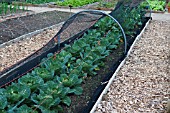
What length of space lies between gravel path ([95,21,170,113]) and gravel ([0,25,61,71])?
6.20 ft

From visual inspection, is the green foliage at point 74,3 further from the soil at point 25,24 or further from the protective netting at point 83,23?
the protective netting at point 83,23

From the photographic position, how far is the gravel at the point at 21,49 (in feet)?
15.7

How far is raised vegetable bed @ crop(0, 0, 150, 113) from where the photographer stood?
9.37ft

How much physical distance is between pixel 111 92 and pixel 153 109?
64 centimetres

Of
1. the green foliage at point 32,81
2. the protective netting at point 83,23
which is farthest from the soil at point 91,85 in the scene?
the protective netting at point 83,23

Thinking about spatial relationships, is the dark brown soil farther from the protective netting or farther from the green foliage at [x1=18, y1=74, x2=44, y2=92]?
the protective netting

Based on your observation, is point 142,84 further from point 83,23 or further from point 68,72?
point 83,23

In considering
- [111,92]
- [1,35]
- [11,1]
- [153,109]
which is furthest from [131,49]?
[11,1]

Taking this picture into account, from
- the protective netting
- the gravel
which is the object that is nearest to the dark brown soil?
the protective netting

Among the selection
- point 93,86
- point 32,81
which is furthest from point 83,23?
point 32,81

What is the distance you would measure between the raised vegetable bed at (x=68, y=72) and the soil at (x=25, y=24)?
1.69 metres

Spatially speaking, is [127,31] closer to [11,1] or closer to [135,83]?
[135,83]

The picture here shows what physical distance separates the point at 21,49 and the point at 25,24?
1963 millimetres

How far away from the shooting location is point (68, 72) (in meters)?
3.65
